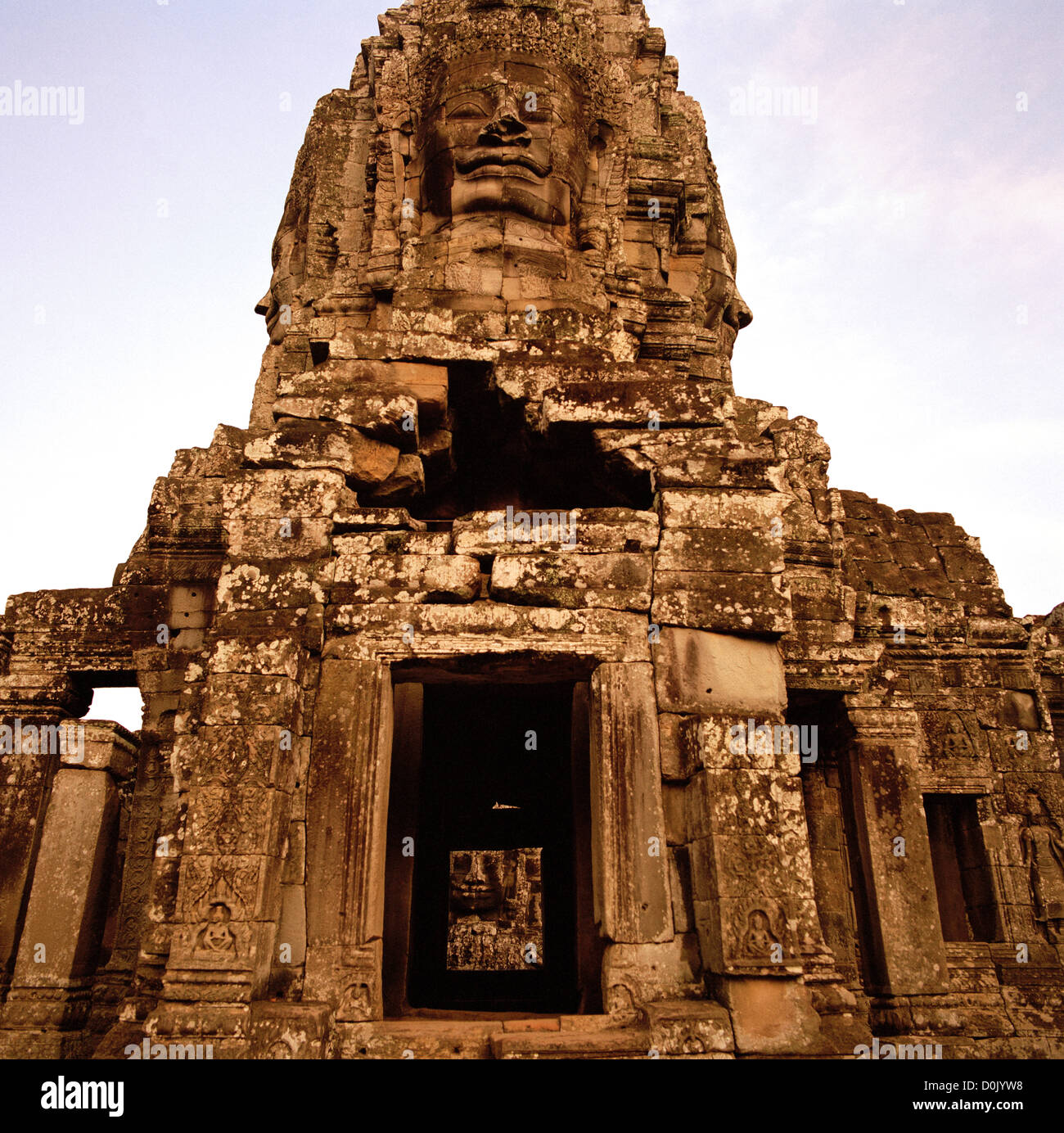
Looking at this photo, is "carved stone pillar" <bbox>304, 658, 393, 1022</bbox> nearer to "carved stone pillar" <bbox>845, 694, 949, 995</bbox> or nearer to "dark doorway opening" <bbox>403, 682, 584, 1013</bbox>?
"dark doorway opening" <bbox>403, 682, 584, 1013</bbox>

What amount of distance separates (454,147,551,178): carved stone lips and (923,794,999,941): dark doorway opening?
25.9 feet

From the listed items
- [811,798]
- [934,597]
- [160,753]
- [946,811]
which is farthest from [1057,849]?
[160,753]

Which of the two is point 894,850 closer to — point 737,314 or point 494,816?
point 494,816

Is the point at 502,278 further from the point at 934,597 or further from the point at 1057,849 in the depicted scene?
the point at 1057,849

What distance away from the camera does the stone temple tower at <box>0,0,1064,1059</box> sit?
4.89m

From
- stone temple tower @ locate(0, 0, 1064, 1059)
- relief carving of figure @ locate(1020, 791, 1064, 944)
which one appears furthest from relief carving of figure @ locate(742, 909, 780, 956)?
relief carving of figure @ locate(1020, 791, 1064, 944)

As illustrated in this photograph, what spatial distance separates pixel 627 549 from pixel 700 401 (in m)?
1.32

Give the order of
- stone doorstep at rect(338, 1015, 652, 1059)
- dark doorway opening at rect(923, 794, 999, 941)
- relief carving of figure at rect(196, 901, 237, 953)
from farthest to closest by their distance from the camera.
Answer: dark doorway opening at rect(923, 794, 999, 941) → relief carving of figure at rect(196, 901, 237, 953) → stone doorstep at rect(338, 1015, 652, 1059)

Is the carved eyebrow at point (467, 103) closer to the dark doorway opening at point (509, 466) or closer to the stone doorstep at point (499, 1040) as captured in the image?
the dark doorway opening at point (509, 466)

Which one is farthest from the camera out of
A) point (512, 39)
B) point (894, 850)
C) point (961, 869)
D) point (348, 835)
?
point (961, 869)

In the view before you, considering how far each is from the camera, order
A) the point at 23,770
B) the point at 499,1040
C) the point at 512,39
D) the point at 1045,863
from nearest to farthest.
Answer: the point at 499,1040 < the point at 512,39 < the point at 23,770 < the point at 1045,863

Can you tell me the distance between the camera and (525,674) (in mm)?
5801

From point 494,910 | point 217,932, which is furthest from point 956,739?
point 494,910

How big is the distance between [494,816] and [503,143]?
8103 millimetres
